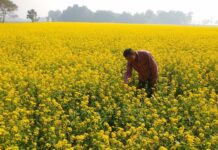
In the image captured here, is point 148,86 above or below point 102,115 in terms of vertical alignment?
above

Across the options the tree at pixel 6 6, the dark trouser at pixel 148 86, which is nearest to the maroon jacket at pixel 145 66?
the dark trouser at pixel 148 86

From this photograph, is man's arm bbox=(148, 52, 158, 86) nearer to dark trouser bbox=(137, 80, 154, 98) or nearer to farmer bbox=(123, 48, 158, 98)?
farmer bbox=(123, 48, 158, 98)

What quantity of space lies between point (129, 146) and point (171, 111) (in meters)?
1.94

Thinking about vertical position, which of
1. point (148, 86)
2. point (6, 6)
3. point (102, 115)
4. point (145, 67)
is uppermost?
point (6, 6)

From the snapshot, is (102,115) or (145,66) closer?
(102,115)

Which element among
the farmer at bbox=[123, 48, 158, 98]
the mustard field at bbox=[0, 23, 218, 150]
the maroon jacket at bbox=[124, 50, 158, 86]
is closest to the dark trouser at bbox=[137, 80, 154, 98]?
the farmer at bbox=[123, 48, 158, 98]

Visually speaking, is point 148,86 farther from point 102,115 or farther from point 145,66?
point 102,115

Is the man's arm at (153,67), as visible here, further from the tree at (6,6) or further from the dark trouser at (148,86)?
the tree at (6,6)

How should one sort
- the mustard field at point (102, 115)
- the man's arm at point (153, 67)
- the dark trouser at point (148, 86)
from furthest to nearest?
the dark trouser at point (148, 86) → the man's arm at point (153, 67) → the mustard field at point (102, 115)

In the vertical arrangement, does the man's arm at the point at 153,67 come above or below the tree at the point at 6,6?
below

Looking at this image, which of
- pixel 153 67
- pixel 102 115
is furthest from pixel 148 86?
pixel 102 115

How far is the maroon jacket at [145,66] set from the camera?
7.84 meters

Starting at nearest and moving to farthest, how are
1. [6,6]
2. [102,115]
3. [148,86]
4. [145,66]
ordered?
1. [102,115]
2. [145,66]
3. [148,86]
4. [6,6]

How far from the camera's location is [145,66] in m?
8.00
